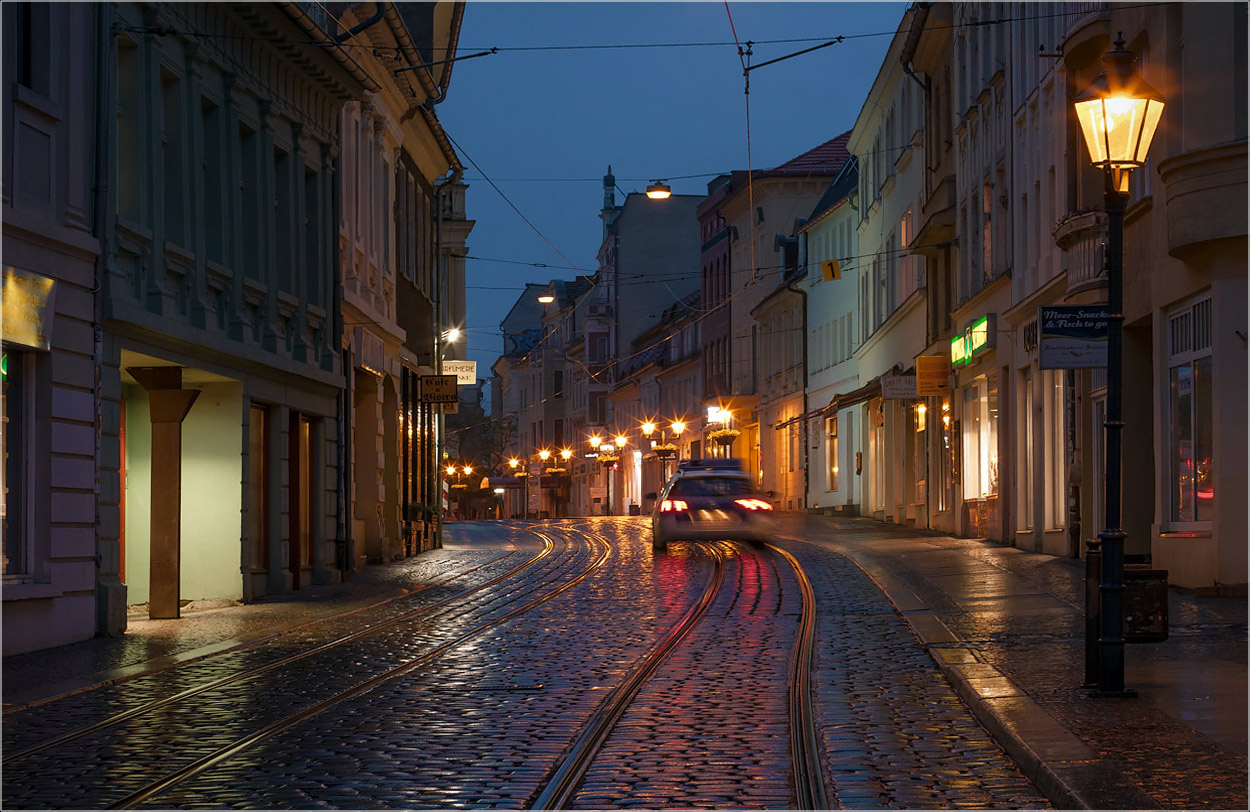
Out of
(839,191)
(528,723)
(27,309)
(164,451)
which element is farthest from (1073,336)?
(839,191)

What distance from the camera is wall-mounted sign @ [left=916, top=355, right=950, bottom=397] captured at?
128ft

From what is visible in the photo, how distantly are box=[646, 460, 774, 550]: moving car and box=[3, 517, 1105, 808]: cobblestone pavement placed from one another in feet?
41.1

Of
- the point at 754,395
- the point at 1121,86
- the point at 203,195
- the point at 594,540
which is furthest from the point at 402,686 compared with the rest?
the point at 754,395

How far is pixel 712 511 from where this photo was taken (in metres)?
32.2

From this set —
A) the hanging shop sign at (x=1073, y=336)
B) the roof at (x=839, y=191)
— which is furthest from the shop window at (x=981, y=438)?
the roof at (x=839, y=191)

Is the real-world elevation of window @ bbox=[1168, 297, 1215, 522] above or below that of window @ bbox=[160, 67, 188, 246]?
below

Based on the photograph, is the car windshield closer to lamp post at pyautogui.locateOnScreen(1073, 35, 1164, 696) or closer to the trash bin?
the trash bin

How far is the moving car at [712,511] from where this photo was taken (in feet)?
105

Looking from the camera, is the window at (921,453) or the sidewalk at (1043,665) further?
the window at (921,453)

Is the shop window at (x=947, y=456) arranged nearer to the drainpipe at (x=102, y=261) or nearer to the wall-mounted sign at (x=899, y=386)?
the wall-mounted sign at (x=899, y=386)

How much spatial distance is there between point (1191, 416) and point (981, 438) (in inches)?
611

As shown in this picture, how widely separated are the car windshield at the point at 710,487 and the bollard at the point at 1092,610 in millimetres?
20834

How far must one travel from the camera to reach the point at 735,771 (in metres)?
8.98

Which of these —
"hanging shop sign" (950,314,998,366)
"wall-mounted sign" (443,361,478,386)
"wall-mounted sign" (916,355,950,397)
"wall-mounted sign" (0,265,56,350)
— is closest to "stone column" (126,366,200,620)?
"wall-mounted sign" (0,265,56,350)
